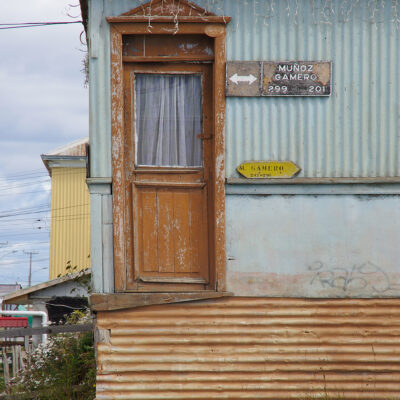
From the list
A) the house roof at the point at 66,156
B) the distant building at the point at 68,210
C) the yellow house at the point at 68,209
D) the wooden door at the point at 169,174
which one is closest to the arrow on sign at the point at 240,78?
the wooden door at the point at 169,174

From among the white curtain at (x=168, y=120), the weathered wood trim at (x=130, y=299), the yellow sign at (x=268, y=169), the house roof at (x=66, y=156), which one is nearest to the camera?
the weathered wood trim at (x=130, y=299)

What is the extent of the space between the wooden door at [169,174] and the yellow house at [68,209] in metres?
17.4

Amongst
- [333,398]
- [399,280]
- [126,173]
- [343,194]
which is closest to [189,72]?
[126,173]

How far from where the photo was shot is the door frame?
6.18 meters

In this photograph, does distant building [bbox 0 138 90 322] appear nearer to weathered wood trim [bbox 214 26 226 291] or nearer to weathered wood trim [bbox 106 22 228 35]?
weathered wood trim [bbox 214 26 226 291]

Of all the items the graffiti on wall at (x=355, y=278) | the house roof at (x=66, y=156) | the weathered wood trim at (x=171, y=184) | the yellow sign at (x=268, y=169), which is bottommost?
the graffiti on wall at (x=355, y=278)

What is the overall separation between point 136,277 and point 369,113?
9.55 ft

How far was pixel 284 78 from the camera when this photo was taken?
20.6ft

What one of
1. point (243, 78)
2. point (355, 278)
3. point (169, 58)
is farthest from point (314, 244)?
point (169, 58)

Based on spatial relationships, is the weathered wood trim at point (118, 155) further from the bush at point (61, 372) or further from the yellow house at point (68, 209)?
the yellow house at point (68, 209)

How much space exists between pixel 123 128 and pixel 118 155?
0.29 metres

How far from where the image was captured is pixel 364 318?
6215 millimetres

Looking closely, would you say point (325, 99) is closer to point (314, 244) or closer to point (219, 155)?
point (219, 155)

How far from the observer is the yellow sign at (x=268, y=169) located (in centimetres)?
622
